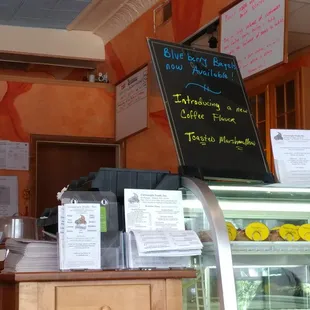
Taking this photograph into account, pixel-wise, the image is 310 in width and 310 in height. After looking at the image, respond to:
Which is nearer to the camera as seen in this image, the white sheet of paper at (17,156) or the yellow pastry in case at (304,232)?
the yellow pastry in case at (304,232)

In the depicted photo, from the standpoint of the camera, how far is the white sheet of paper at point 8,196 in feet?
21.8

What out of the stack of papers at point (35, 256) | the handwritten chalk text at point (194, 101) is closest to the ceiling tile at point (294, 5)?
the handwritten chalk text at point (194, 101)

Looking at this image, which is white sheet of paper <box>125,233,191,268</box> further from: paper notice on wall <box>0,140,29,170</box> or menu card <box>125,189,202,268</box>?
paper notice on wall <box>0,140,29,170</box>

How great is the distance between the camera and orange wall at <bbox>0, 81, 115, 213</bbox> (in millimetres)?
6789

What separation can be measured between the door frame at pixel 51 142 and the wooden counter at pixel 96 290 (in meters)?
4.70

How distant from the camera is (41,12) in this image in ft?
21.9

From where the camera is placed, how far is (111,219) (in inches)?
82.7

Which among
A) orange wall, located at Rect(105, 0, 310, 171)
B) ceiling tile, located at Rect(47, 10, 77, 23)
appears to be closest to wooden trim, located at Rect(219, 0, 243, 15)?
orange wall, located at Rect(105, 0, 310, 171)

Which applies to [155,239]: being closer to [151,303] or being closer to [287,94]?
[151,303]

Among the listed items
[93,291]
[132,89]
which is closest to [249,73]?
[132,89]

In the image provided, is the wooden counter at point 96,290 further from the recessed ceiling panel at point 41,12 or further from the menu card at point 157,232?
the recessed ceiling panel at point 41,12

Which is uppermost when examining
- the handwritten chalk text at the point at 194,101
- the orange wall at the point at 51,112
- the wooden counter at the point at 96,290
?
the orange wall at the point at 51,112

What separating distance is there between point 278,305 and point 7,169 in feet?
15.9

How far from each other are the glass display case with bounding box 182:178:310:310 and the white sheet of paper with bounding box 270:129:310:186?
0.10m
